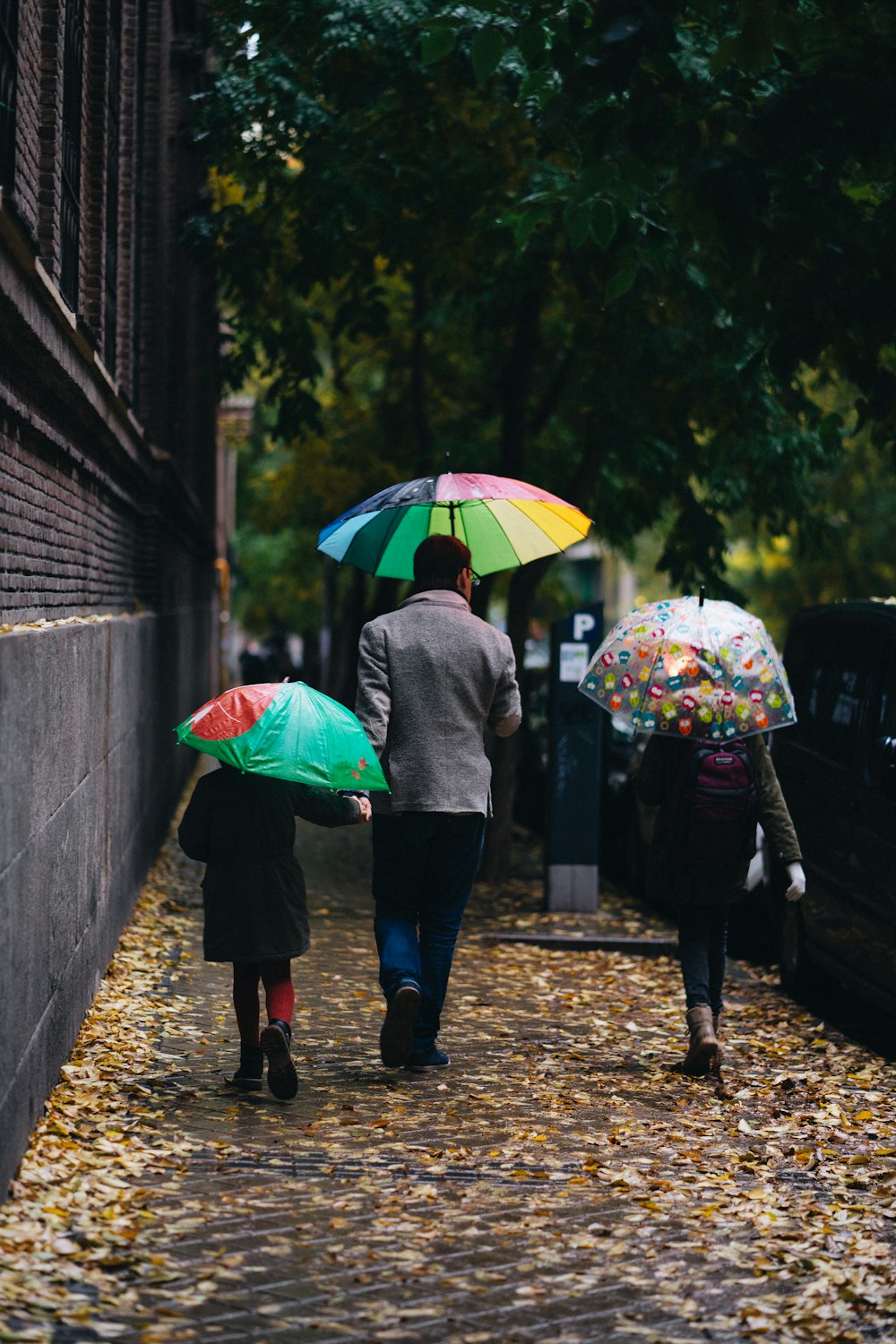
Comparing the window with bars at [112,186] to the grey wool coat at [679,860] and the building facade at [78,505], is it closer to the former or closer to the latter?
the building facade at [78,505]

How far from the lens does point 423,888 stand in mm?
6660

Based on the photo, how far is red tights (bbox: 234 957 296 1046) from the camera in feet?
20.1

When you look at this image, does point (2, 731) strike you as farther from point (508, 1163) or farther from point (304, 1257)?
point (508, 1163)

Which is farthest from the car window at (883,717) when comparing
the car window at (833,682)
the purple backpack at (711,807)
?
the purple backpack at (711,807)

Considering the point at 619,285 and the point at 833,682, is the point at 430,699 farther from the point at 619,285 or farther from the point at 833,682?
the point at 833,682

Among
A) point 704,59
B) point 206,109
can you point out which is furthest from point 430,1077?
point 206,109

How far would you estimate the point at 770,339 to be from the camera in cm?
644

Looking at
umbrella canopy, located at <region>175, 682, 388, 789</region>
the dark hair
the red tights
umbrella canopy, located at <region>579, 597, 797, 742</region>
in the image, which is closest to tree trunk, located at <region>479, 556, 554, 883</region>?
umbrella canopy, located at <region>579, 597, 797, 742</region>

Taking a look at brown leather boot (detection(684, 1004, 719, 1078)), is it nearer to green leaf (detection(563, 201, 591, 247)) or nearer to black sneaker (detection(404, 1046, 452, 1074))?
black sneaker (detection(404, 1046, 452, 1074))

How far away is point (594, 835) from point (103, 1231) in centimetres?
694

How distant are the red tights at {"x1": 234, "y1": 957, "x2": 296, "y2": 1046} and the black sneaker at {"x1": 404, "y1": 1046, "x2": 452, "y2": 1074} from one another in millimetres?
767

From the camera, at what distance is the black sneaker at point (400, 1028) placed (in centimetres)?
631

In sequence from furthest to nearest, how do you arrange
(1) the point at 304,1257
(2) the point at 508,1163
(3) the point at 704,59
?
1. (3) the point at 704,59
2. (2) the point at 508,1163
3. (1) the point at 304,1257

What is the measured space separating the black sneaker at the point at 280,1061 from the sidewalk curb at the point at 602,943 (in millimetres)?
4247
